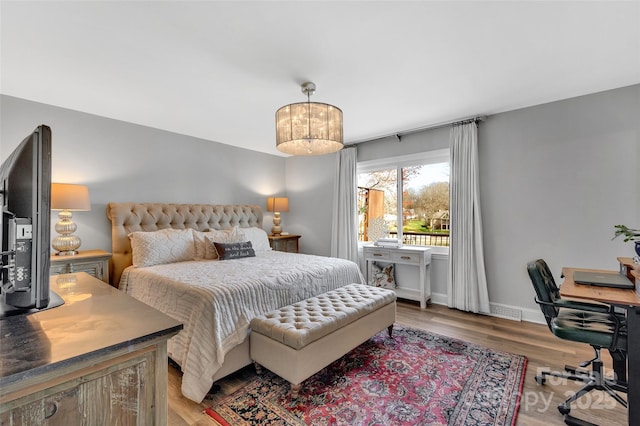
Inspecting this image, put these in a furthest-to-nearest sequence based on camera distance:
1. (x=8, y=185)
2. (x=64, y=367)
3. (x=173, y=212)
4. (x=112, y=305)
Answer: (x=173, y=212) → (x=112, y=305) → (x=8, y=185) → (x=64, y=367)

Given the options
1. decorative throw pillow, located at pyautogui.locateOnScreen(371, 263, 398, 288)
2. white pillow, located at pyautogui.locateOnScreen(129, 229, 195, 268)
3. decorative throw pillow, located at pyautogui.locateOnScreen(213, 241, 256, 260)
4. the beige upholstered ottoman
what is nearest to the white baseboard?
decorative throw pillow, located at pyautogui.locateOnScreen(371, 263, 398, 288)

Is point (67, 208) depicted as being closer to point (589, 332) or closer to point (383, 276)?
point (383, 276)

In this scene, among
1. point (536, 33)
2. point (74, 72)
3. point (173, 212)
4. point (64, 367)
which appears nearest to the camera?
point (64, 367)

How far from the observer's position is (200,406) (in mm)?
1839

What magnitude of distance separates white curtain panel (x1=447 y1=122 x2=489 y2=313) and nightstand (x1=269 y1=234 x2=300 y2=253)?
2.66 m

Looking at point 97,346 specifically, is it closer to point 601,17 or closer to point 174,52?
point 174,52

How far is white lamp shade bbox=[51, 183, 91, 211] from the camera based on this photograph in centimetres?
264

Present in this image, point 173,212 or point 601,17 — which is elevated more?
point 601,17

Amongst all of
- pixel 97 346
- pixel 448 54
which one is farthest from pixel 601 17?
pixel 97 346

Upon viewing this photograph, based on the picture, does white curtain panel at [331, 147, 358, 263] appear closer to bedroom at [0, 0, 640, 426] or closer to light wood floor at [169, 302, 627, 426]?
bedroom at [0, 0, 640, 426]

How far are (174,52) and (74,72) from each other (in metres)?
1.03

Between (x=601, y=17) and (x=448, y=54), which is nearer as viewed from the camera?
(x=601, y=17)

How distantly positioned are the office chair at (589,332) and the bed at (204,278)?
1.74 m

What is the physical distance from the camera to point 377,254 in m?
4.12
